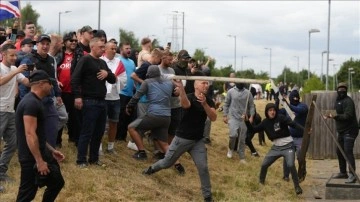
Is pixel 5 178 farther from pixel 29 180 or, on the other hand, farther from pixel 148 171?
pixel 148 171

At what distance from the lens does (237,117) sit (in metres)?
15.0

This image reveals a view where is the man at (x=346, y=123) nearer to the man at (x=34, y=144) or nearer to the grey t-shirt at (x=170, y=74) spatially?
the grey t-shirt at (x=170, y=74)

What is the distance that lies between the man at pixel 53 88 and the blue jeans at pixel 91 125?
0.52m

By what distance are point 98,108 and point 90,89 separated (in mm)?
327

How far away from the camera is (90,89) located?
392 inches

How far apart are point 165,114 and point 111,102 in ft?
3.27

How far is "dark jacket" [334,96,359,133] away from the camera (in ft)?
40.7

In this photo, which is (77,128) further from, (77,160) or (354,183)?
(354,183)

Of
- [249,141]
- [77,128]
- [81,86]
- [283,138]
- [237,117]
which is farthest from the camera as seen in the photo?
[249,141]

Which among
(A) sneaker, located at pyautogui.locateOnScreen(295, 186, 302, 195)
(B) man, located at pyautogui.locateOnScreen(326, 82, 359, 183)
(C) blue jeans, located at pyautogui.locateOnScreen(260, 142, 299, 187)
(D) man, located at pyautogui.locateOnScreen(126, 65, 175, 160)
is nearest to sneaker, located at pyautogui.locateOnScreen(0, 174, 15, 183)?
(D) man, located at pyautogui.locateOnScreen(126, 65, 175, 160)

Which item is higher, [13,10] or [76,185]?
[13,10]

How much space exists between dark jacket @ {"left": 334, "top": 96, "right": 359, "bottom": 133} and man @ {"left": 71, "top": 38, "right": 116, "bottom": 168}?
493cm

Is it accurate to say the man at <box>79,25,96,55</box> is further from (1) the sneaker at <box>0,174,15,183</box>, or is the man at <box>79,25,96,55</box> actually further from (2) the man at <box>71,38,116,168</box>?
(1) the sneaker at <box>0,174,15,183</box>

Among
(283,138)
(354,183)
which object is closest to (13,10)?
(283,138)
